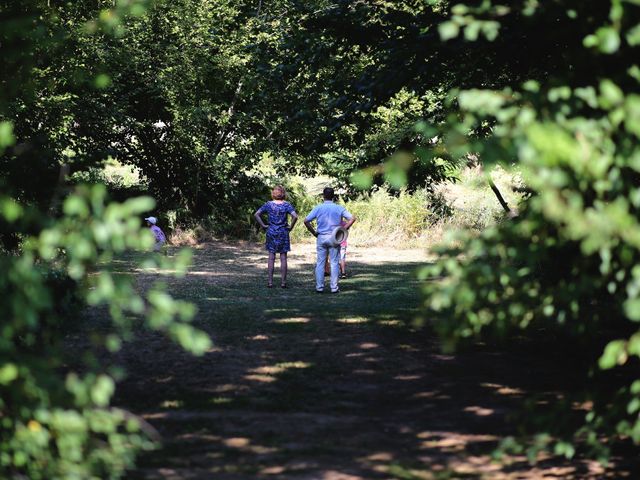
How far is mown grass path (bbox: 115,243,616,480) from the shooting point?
6328 mm

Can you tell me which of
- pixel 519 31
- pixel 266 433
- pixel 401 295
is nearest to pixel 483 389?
pixel 266 433

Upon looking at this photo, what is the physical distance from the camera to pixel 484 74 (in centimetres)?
1152

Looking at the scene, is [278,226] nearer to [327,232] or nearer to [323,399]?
[327,232]

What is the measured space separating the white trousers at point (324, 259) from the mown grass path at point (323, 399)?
75.7 inches

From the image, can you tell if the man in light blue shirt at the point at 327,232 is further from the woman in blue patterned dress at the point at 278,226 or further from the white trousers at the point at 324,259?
the woman in blue patterned dress at the point at 278,226

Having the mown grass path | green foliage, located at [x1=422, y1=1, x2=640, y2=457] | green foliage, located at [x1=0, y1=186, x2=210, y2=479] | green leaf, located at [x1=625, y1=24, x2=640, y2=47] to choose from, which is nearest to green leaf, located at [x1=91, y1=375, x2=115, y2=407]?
green foliage, located at [x1=0, y1=186, x2=210, y2=479]

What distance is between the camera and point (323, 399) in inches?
322

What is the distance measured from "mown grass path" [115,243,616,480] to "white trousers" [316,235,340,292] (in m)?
1.92

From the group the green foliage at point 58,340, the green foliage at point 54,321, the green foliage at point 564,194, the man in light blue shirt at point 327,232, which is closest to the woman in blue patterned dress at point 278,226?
the man in light blue shirt at point 327,232

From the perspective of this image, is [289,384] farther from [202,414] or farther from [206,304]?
[206,304]

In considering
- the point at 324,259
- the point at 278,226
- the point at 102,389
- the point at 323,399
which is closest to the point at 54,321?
the point at 102,389

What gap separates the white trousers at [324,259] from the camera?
16.0m

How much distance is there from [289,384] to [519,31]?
3805 millimetres

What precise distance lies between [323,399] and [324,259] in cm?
819
